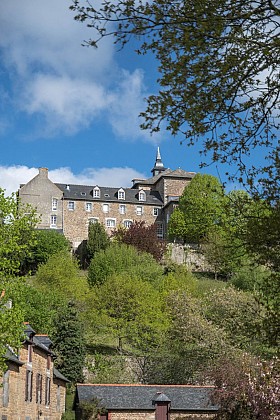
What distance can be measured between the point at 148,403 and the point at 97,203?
48735 millimetres

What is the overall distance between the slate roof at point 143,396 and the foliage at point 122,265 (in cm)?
2138

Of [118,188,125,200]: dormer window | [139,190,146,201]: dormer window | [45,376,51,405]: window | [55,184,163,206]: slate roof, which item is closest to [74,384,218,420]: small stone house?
[45,376,51,405]: window

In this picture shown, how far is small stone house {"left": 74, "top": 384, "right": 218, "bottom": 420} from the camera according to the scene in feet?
109

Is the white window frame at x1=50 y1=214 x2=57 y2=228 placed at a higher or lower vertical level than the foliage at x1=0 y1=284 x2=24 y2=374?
higher

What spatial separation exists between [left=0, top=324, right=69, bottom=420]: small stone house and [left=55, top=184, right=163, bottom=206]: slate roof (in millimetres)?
47673

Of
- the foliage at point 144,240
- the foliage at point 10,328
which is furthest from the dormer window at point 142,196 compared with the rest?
the foliage at point 10,328

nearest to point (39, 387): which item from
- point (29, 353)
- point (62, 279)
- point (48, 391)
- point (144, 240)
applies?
point (48, 391)

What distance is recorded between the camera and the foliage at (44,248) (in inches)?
2574

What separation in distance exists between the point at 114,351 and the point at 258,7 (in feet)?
130

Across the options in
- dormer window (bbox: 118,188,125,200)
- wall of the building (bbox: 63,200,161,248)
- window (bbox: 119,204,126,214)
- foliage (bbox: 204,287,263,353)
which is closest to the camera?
foliage (bbox: 204,287,263,353)

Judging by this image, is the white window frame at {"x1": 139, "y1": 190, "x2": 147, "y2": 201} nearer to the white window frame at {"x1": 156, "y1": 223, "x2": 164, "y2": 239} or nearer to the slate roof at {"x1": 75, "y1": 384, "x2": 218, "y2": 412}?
the white window frame at {"x1": 156, "y1": 223, "x2": 164, "y2": 239}

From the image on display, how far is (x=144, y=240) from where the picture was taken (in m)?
69.0

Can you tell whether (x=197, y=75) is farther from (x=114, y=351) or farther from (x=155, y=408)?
(x=114, y=351)

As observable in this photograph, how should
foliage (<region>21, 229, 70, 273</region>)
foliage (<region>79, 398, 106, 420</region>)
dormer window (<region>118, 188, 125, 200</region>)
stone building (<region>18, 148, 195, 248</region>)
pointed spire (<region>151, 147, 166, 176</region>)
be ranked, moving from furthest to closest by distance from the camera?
pointed spire (<region>151, 147, 166, 176</region>) → dormer window (<region>118, 188, 125, 200</region>) → stone building (<region>18, 148, 195, 248</region>) → foliage (<region>21, 229, 70, 273</region>) → foliage (<region>79, 398, 106, 420</region>)
